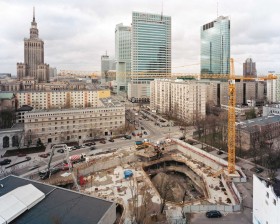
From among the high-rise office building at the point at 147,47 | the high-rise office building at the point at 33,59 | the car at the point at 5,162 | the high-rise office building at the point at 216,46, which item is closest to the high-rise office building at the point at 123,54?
the high-rise office building at the point at 147,47

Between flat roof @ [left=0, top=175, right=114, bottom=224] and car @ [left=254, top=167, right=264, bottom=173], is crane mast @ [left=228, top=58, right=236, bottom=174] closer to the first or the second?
car @ [left=254, top=167, right=264, bottom=173]

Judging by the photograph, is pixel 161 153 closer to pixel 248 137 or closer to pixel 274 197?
pixel 248 137

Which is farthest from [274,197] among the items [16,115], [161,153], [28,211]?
[16,115]

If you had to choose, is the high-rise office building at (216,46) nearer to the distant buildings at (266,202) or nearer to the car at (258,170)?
the car at (258,170)

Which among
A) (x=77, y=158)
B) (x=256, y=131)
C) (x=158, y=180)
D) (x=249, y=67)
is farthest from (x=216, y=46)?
(x=77, y=158)

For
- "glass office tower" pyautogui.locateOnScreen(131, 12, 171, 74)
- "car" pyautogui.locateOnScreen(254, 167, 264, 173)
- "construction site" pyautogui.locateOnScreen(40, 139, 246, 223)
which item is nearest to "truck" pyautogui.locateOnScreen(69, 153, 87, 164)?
"construction site" pyautogui.locateOnScreen(40, 139, 246, 223)
